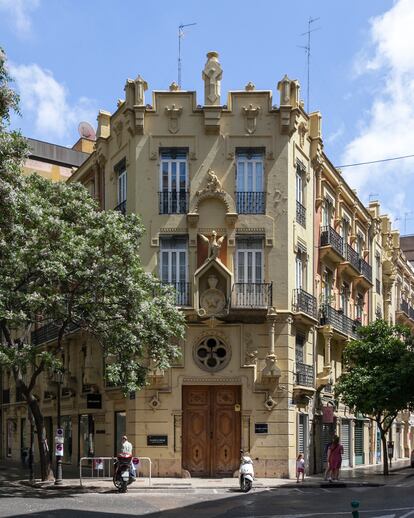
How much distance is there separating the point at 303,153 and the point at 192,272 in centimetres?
709

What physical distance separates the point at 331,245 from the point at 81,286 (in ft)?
48.2

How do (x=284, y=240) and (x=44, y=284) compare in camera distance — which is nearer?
(x=44, y=284)

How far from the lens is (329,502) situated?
77.7ft

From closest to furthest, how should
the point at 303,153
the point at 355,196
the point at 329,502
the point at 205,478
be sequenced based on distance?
the point at 329,502 → the point at 205,478 → the point at 303,153 → the point at 355,196

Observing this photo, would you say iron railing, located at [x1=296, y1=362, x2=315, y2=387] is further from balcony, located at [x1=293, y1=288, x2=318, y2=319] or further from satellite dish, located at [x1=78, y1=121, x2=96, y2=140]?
satellite dish, located at [x1=78, y1=121, x2=96, y2=140]

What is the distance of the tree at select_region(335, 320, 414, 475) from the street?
6.67 m

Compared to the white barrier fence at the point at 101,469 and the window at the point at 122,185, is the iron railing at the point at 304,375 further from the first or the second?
the window at the point at 122,185

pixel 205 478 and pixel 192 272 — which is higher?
pixel 192 272

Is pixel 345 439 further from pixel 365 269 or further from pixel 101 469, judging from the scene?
pixel 101 469

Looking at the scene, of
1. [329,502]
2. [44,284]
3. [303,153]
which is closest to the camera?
[329,502]

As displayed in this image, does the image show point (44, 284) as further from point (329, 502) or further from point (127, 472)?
point (329, 502)

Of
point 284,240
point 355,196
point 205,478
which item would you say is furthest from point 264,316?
point 355,196

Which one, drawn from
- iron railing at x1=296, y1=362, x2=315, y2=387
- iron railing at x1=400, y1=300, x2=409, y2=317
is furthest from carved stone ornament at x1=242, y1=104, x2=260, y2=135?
iron railing at x1=400, y1=300, x2=409, y2=317

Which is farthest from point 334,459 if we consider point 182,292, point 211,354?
point 182,292
